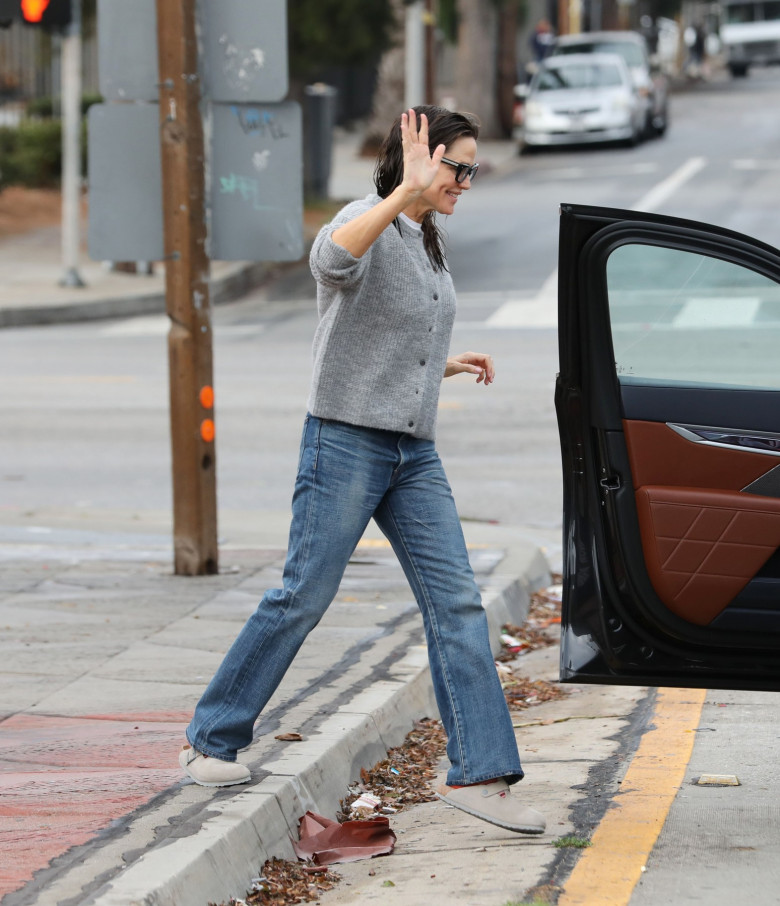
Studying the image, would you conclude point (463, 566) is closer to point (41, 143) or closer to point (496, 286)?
point (496, 286)

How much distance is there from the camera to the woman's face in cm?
434

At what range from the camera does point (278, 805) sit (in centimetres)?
450

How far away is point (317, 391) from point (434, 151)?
670 millimetres

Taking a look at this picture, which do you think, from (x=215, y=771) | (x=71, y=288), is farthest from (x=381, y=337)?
(x=71, y=288)

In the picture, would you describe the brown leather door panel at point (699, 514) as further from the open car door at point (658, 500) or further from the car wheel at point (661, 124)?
the car wheel at point (661, 124)

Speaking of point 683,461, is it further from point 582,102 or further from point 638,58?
point 638,58

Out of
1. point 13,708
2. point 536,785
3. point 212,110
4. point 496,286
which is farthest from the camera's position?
point 496,286

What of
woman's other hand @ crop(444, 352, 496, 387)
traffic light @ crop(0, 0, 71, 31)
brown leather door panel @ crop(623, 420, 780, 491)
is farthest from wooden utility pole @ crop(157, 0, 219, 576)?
traffic light @ crop(0, 0, 71, 31)

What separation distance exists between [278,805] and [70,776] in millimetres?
632

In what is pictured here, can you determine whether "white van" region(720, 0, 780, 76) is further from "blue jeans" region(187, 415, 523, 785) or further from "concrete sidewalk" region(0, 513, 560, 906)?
"blue jeans" region(187, 415, 523, 785)

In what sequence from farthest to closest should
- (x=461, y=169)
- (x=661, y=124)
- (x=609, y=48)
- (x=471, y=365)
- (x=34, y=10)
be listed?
(x=661, y=124), (x=609, y=48), (x=34, y=10), (x=471, y=365), (x=461, y=169)

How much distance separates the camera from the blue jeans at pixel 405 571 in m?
4.45

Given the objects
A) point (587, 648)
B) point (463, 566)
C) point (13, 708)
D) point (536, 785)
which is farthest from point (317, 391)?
point (13, 708)

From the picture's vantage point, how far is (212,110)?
734cm
